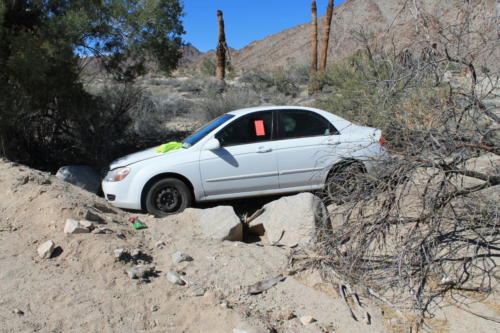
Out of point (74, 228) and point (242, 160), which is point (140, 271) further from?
point (242, 160)

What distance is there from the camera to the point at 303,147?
7137mm

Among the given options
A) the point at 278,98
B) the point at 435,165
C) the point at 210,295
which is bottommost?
the point at 210,295

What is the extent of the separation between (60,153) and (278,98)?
11130mm

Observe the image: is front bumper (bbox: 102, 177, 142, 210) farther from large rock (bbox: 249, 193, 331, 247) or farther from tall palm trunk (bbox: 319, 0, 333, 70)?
tall palm trunk (bbox: 319, 0, 333, 70)

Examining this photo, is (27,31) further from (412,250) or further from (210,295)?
(412,250)

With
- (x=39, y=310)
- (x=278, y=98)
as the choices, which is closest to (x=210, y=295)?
(x=39, y=310)

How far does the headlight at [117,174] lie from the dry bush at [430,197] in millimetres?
3042

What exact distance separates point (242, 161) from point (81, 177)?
3.06 m

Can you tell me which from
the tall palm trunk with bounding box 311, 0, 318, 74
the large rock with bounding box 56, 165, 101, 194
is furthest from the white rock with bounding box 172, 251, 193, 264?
the tall palm trunk with bounding box 311, 0, 318, 74

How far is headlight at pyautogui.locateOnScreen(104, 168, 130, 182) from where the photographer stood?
22.4ft

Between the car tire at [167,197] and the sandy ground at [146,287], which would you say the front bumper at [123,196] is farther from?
the sandy ground at [146,287]

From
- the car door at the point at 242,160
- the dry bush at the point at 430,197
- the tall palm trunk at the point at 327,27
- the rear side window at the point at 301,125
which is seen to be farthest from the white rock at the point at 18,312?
the tall palm trunk at the point at 327,27

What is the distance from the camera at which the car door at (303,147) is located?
7.11 m

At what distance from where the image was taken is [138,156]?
7086 mm
